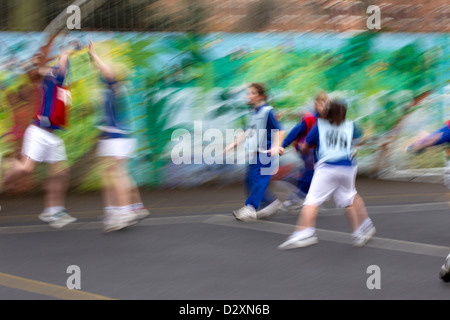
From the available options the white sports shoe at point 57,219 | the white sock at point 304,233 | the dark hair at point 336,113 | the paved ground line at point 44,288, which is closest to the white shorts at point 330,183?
the white sock at point 304,233

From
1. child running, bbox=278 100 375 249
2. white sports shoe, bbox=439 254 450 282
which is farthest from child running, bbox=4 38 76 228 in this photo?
white sports shoe, bbox=439 254 450 282

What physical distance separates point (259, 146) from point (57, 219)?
2318mm

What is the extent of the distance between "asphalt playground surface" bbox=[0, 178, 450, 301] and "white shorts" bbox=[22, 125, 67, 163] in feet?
2.45

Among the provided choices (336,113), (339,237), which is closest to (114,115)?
(336,113)

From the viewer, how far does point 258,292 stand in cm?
554

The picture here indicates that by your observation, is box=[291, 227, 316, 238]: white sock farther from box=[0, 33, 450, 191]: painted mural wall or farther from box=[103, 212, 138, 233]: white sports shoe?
box=[0, 33, 450, 191]: painted mural wall

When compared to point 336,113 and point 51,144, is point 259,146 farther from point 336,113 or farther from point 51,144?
point 51,144

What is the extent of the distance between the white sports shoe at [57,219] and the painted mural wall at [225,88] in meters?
1.98

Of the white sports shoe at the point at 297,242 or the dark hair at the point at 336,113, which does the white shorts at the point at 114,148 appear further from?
the dark hair at the point at 336,113

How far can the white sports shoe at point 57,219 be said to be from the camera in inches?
321

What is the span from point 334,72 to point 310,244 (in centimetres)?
509

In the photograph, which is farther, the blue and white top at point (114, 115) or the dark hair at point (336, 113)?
the blue and white top at point (114, 115)

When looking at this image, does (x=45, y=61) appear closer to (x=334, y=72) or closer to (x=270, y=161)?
(x=270, y=161)

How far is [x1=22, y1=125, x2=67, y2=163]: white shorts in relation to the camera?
8.13 meters
